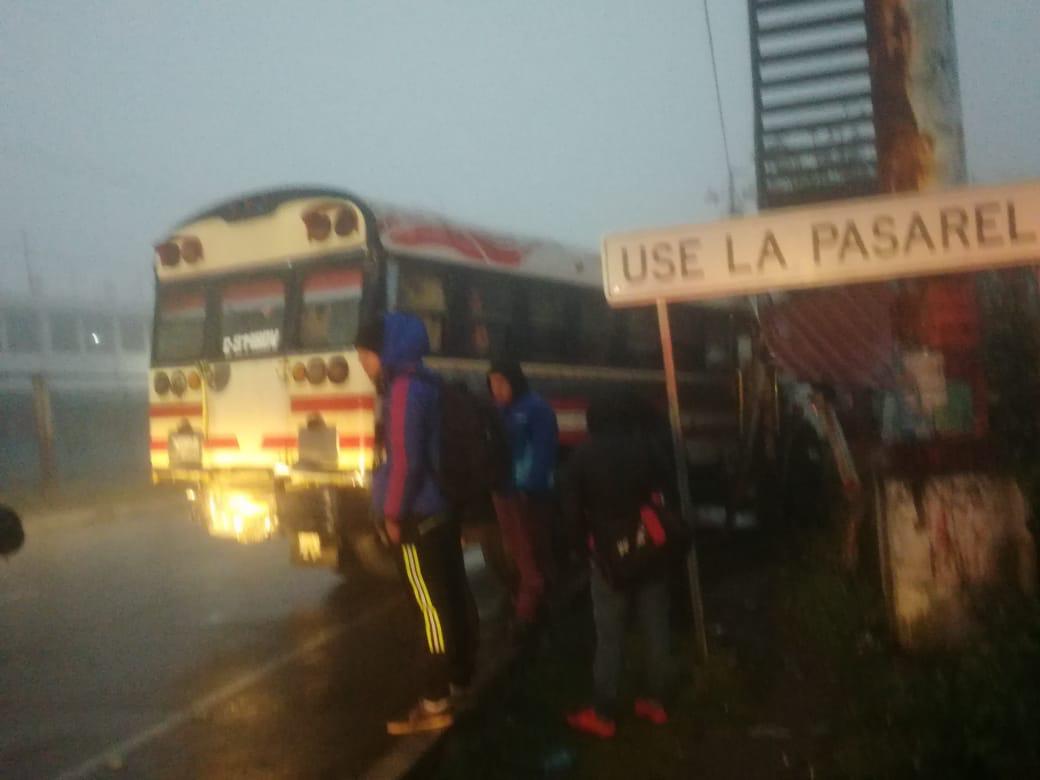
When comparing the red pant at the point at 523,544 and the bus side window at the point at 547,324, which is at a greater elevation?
the bus side window at the point at 547,324

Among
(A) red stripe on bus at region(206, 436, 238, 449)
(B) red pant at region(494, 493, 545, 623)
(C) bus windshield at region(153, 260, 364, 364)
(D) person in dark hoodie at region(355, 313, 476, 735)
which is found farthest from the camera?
(A) red stripe on bus at region(206, 436, 238, 449)

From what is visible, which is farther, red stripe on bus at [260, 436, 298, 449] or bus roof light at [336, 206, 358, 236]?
red stripe on bus at [260, 436, 298, 449]

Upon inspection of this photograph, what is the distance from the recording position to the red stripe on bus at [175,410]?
28.7ft

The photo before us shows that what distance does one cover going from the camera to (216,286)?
8812 millimetres

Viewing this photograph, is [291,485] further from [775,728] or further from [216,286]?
[775,728]

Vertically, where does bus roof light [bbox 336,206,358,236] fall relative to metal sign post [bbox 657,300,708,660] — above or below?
above

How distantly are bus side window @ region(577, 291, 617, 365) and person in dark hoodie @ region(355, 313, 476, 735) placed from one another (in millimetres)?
5099

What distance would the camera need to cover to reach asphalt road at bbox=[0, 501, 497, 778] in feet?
18.2

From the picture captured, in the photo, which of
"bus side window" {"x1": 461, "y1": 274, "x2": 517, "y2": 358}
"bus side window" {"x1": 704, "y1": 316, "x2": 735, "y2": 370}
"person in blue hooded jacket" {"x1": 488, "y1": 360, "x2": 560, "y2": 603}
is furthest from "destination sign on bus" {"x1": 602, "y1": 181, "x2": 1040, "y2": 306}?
"bus side window" {"x1": 704, "y1": 316, "x2": 735, "y2": 370}

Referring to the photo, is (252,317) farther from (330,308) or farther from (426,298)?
(426,298)

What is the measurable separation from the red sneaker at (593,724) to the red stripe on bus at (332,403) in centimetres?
316

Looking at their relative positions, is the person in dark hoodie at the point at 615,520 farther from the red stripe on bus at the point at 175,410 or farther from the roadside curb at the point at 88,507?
the roadside curb at the point at 88,507

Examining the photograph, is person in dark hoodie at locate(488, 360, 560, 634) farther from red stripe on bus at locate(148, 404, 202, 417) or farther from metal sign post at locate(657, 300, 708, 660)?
red stripe on bus at locate(148, 404, 202, 417)

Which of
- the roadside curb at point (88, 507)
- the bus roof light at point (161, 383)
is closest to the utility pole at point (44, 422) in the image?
the roadside curb at point (88, 507)
